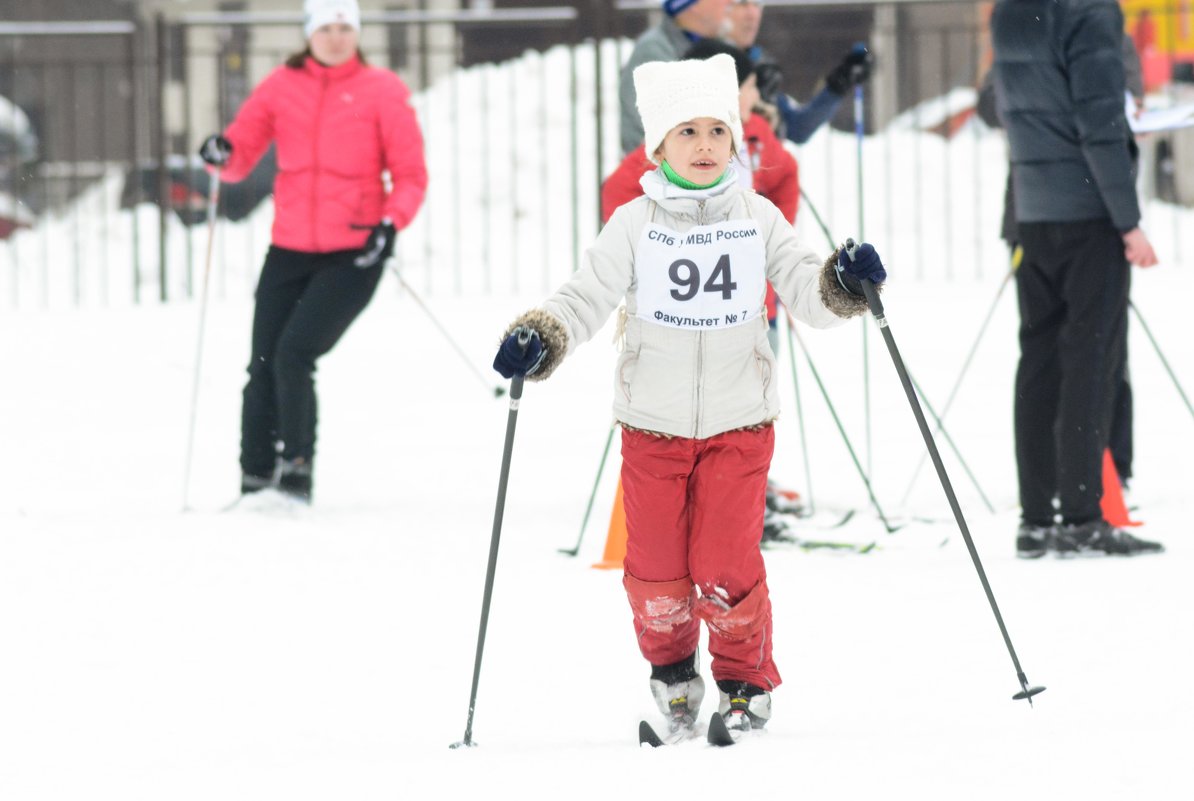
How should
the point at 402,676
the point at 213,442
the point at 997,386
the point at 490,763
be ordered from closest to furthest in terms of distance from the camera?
the point at 490,763
the point at 402,676
the point at 213,442
the point at 997,386

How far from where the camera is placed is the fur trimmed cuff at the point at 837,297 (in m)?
3.28

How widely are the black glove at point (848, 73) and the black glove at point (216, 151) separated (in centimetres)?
229

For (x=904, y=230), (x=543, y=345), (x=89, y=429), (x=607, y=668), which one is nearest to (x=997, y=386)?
(x=904, y=230)

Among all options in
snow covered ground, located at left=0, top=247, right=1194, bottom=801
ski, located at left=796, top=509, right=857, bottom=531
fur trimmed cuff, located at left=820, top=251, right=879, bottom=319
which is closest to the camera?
snow covered ground, located at left=0, top=247, right=1194, bottom=801

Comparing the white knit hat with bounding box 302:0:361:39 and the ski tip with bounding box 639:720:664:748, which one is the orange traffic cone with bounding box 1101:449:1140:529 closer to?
the ski tip with bounding box 639:720:664:748

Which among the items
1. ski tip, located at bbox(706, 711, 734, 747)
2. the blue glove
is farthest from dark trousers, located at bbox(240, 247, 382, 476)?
ski tip, located at bbox(706, 711, 734, 747)

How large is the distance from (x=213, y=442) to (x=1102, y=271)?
456cm

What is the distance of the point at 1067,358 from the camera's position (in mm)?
5184

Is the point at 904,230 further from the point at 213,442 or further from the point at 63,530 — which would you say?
the point at 63,530

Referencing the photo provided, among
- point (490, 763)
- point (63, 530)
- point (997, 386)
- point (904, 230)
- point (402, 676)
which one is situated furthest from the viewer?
point (904, 230)

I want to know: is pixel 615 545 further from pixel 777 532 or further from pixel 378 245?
pixel 378 245

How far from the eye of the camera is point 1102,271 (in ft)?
16.8

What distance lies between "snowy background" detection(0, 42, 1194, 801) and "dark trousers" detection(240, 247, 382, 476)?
324 millimetres

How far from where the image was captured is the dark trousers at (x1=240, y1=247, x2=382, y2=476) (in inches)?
243
